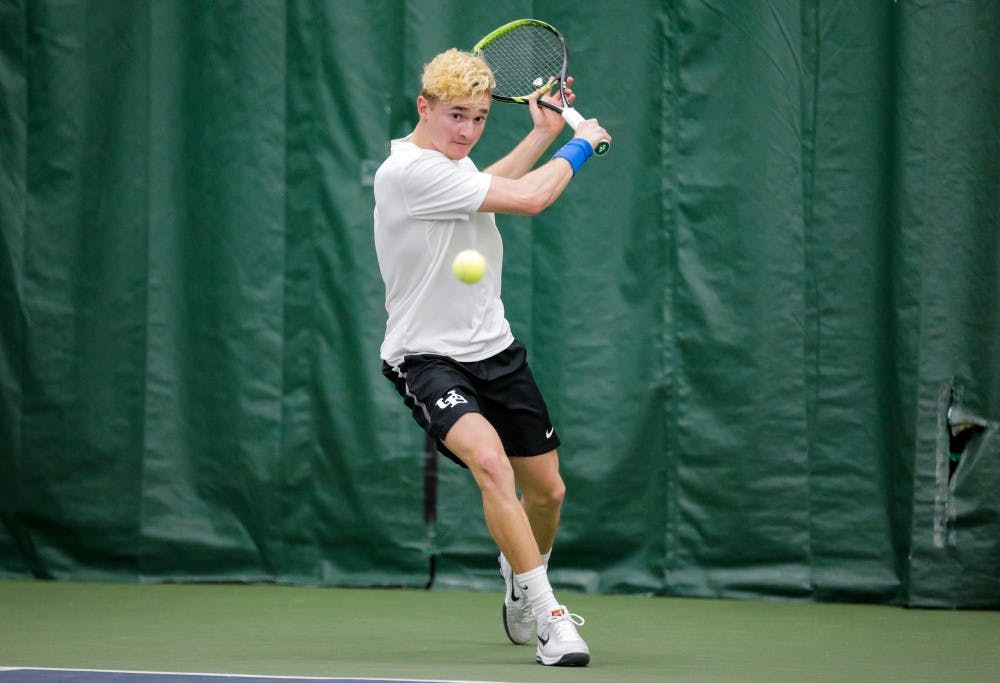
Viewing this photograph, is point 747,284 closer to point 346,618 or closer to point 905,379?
point 905,379

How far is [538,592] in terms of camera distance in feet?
13.6

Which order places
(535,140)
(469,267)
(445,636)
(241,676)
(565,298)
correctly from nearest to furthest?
(241,676)
(469,267)
(535,140)
(445,636)
(565,298)

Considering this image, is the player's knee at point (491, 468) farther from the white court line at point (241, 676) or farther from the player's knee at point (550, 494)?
the white court line at point (241, 676)

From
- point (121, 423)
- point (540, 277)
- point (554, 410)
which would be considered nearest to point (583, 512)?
point (554, 410)

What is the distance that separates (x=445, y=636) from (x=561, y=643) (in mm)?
959

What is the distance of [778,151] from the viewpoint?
5941 millimetres

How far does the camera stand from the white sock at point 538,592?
4148 mm

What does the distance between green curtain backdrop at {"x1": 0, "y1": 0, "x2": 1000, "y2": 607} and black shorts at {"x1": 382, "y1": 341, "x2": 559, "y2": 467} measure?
1.59 metres

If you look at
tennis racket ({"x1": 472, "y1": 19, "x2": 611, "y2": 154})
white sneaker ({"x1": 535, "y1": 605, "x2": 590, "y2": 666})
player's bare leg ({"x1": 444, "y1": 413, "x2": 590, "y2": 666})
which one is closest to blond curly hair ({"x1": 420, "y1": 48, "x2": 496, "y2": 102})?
tennis racket ({"x1": 472, "y1": 19, "x2": 611, "y2": 154})

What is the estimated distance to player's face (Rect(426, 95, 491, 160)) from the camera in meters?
4.33

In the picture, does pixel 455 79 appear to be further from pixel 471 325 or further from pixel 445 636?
pixel 445 636

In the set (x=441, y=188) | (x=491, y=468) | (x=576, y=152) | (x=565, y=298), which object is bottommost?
(x=491, y=468)

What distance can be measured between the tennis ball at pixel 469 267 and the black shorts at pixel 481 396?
0.29 meters

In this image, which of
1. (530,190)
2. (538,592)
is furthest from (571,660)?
(530,190)
